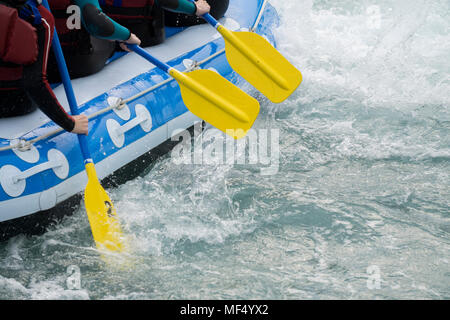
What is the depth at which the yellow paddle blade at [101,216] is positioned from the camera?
2783 mm

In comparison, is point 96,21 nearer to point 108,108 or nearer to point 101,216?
point 108,108

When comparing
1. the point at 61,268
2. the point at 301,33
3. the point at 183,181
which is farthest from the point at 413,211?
the point at 301,33

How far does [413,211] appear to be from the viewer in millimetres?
3104

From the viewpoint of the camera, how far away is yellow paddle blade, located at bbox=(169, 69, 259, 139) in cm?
327

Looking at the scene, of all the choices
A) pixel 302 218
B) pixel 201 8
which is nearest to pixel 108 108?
pixel 201 8

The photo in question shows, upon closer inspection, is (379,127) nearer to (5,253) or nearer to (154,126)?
(154,126)

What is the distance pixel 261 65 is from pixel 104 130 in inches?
44.1

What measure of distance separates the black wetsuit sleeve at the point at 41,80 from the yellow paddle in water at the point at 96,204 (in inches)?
9.2

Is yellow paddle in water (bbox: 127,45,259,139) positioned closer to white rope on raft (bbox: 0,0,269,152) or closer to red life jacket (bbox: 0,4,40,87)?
white rope on raft (bbox: 0,0,269,152)

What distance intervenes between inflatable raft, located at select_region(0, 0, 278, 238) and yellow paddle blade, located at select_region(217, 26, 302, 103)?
0.77 ft

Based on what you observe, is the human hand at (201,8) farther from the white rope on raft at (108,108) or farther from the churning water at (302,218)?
the churning water at (302,218)

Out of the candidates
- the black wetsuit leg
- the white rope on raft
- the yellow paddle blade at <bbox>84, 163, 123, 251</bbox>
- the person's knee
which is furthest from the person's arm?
the yellow paddle blade at <bbox>84, 163, 123, 251</bbox>

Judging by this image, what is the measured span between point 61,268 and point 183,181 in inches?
36.5

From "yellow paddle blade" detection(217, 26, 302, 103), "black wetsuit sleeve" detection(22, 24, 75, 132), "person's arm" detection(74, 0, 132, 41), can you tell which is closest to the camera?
"black wetsuit sleeve" detection(22, 24, 75, 132)
